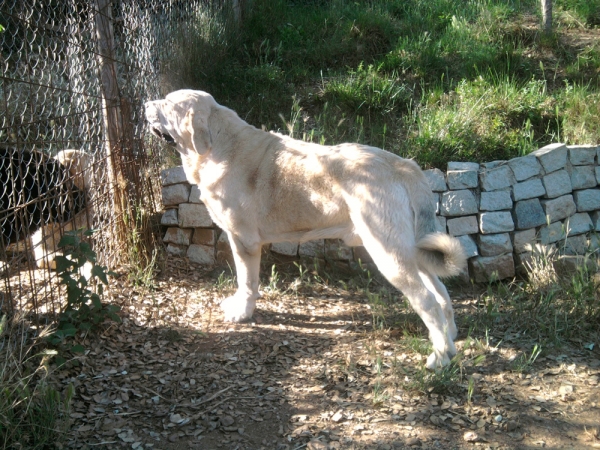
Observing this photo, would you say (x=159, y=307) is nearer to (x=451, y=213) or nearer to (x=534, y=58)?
(x=451, y=213)

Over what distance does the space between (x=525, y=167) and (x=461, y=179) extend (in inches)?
26.6

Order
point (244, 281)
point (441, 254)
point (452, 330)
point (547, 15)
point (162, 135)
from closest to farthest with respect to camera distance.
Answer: point (441, 254), point (452, 330), point (162, 135), point (244, 281), point (547, 15)

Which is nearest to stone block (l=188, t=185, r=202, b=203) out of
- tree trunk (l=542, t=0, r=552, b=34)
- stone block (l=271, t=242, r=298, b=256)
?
stone block (l=271, t=242, r=298, b=256)

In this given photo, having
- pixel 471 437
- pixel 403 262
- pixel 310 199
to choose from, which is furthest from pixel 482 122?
pixel 471 437

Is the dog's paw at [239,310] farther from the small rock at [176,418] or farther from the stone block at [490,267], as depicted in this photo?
the stone block at [490,267]

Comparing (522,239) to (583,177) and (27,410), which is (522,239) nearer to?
(583,177)

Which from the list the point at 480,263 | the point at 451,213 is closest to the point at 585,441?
the point at 480,263

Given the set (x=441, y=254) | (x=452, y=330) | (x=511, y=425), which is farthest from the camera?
(x=452, y=330)

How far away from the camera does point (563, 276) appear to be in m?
5.20

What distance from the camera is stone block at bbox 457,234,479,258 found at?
5.55 m

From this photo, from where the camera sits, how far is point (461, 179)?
572 centimetres

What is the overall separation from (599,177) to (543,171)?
703mm

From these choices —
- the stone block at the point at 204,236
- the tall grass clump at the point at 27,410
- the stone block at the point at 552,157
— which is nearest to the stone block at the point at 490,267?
the stone block at the point at 552,157

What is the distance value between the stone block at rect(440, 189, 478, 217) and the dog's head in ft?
8.09
